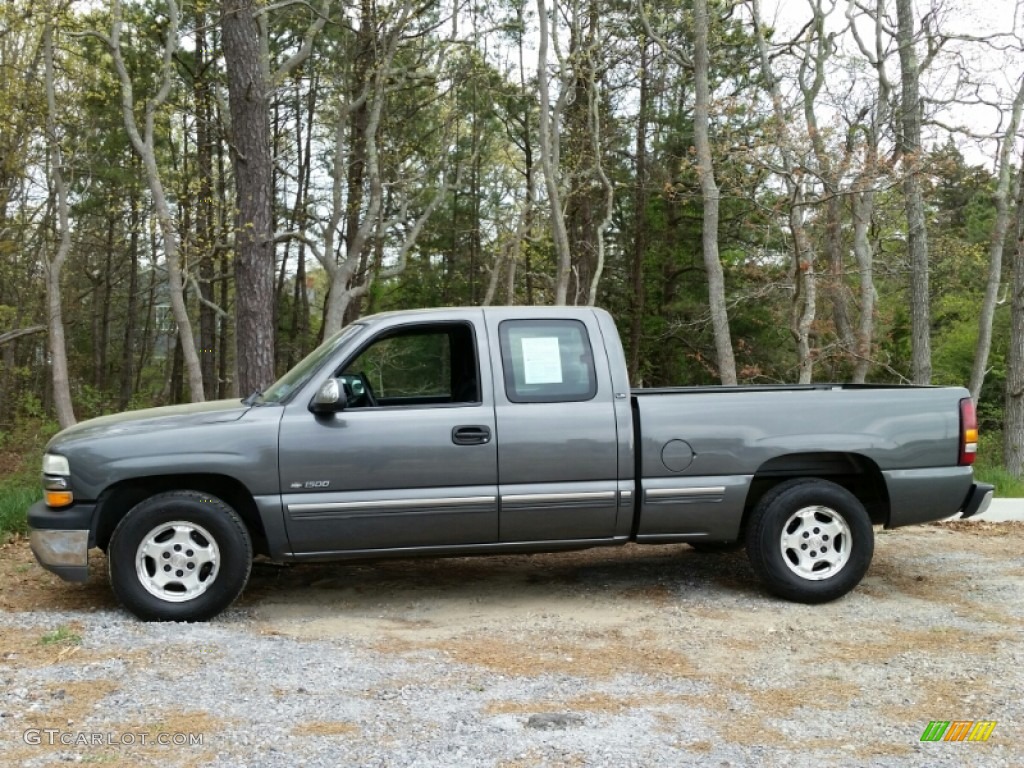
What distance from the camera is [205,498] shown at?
5.64 meters

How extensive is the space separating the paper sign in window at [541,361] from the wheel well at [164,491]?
192cm

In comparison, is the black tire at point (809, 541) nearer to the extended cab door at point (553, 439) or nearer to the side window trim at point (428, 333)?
the extended cab door at point (553, 439)

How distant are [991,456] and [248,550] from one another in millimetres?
20144

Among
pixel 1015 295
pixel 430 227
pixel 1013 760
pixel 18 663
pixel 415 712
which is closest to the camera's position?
pixel 1013 760

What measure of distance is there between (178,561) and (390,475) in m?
1.37

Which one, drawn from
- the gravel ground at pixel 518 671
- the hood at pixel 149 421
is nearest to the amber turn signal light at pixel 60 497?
the hood at pixel 149 421

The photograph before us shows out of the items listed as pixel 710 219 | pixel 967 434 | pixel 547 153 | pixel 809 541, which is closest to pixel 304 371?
pixel 809 541

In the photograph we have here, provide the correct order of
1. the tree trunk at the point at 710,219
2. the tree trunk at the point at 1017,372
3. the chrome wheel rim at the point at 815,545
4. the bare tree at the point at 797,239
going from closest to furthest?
1. the chrome wheel rim at the point at 815,545
2. the bare tree at the point at 797,239
3. the tree trunk at the point at 1017,372
4. the tree trunk at the point at 710,219

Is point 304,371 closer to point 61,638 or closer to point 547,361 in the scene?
point 547,361

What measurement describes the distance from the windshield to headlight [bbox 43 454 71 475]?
121cm

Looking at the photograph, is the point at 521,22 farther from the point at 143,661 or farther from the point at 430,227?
the point at 143,661

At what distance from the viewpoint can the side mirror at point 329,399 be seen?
560 centimetres

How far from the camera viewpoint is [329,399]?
560 centimetres

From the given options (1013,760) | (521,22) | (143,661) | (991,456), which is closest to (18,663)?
(143,661)
